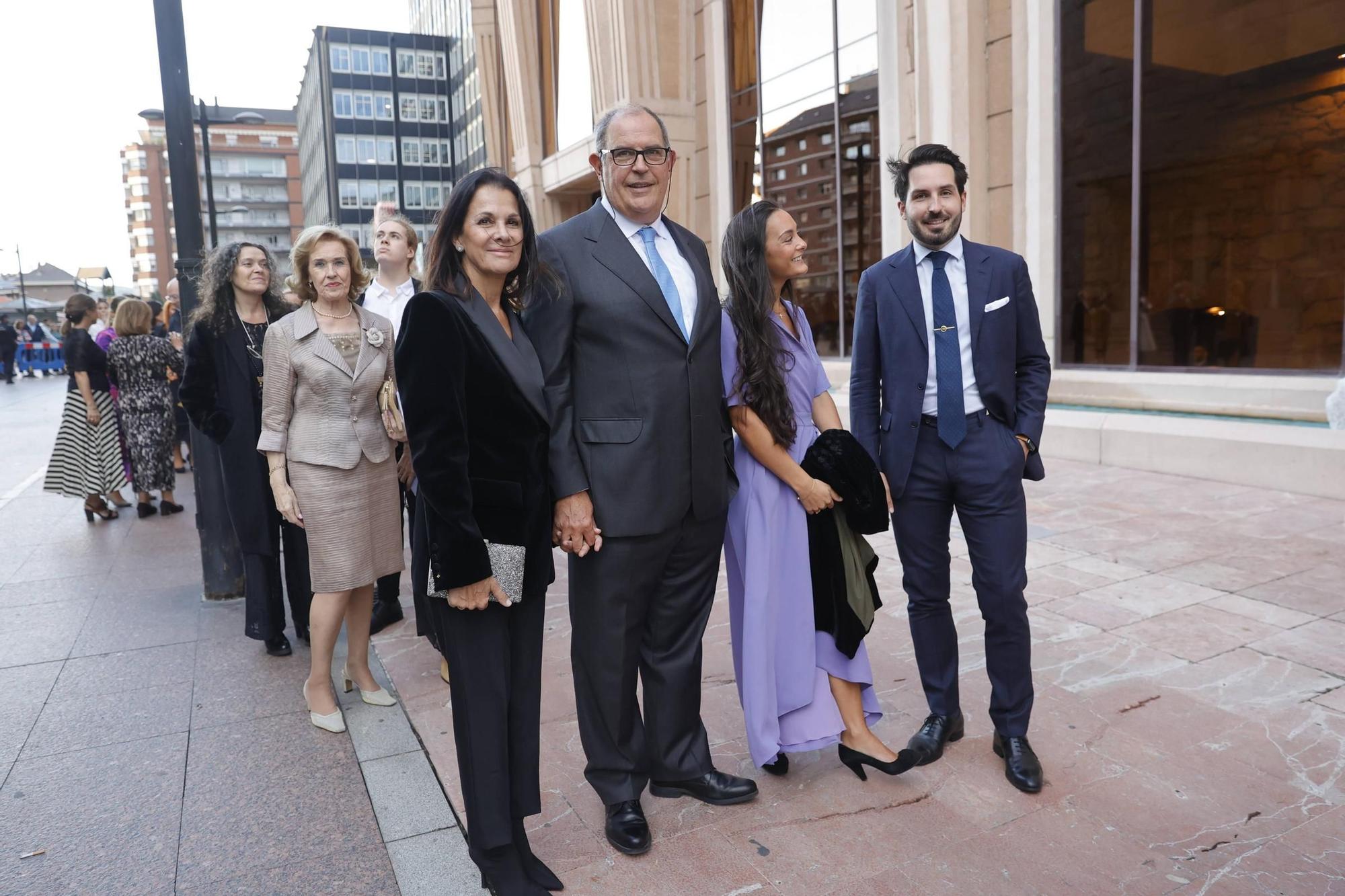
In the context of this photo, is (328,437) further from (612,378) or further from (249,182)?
(249,182)

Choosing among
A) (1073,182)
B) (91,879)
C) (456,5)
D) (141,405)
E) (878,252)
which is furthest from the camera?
(456,5)

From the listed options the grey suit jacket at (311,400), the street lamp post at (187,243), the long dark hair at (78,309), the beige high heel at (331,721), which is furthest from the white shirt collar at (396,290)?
the long dark hair at (78,309)

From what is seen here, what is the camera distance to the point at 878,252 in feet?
40.5

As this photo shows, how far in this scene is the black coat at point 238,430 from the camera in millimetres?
4484

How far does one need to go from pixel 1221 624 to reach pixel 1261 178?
666 centimetres

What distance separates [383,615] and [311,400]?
170 centimetres

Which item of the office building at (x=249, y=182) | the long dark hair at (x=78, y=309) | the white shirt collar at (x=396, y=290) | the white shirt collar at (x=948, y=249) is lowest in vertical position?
the white shirt collar at (x=948, y=249)

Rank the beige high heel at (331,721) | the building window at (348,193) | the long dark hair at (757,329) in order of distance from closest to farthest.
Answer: the long dark hair at (757,329) → the beige high heel at (331,721) → the building window at (348,193)

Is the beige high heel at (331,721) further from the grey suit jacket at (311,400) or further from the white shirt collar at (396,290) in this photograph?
the white shirt collar at (396,290)

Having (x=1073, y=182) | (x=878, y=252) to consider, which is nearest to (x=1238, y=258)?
(x=1073, y=182)

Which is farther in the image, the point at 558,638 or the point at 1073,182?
the point at 1073,182

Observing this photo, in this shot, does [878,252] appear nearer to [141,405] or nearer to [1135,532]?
[1135,532]

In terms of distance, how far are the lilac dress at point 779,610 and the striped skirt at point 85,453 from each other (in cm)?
803

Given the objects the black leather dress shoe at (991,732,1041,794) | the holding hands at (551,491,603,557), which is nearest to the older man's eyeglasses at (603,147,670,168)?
the holding hands at (551,491,603,557)
